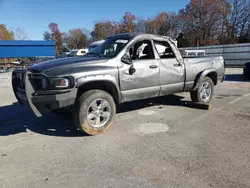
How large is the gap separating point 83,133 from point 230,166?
8.73ft

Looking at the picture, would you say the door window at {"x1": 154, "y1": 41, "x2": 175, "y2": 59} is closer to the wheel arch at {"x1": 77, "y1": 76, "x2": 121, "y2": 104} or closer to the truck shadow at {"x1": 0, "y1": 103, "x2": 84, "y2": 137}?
the wheel arch at {"x1": 77, "y1": 76, "x2": 121, "y2": 104}

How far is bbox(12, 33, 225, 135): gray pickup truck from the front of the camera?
3.51 m

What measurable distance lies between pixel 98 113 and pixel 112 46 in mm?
1617

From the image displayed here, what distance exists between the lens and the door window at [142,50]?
4609 mm

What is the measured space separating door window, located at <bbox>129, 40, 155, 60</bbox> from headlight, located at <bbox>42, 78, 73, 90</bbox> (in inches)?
66.3

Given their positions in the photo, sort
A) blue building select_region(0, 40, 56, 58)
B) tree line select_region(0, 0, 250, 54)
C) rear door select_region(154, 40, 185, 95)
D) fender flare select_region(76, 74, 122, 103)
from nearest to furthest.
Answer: fender flare select_region(76, 74, 122, 103) < rear door select_region(154, 40, 185, 95) < blue building select_region(0, 40, 56, 58) < tree line select_region(0, 0, 250, 54)

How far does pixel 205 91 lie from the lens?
241 inches

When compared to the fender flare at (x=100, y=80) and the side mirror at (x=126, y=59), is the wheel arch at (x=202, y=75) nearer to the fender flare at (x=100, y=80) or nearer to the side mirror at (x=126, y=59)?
the side mirror at (x=126, y=59)

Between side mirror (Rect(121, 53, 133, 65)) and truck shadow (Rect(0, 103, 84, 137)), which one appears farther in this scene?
truck shadow (Rect(0, 103, 84, 137))

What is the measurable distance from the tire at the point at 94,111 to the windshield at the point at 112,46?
93cm

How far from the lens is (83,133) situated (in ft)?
13.6

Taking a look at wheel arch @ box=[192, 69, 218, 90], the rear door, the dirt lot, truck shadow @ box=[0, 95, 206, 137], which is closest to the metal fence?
wheel arch @ box=[192, 69, 218, 90]

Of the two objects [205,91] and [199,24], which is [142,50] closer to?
[205,91]

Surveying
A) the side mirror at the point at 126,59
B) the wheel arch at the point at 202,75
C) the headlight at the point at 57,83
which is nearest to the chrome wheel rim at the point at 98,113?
the headlight at the point at 57,83
